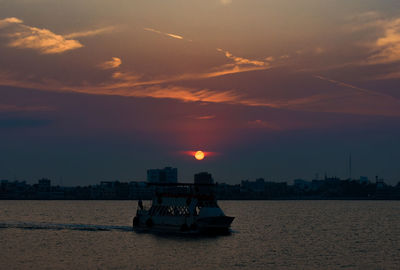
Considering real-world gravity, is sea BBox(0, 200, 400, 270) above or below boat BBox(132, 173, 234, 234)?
below

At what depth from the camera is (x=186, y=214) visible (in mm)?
89625

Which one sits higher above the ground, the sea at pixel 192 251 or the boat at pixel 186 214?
the boat at pixel 186 214

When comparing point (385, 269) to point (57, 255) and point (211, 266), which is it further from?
point (57, 255)

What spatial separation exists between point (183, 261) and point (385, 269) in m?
22.8

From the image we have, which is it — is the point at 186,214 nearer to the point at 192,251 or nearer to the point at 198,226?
the point at 198,226

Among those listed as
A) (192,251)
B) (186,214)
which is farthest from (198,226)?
(192,251)

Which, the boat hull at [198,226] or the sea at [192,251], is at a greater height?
the boat hull at [198,226]

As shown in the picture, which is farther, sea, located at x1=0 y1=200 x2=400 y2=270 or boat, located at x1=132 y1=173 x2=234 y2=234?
boat, located at x1=132 y1=173 x2=234 y2=234

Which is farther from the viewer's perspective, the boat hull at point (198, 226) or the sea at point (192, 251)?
the boat hull at point (198, 226)

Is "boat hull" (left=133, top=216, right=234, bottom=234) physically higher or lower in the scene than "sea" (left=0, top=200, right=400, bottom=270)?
higher

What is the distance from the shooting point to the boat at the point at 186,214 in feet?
288

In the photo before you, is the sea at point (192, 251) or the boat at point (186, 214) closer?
the sea at point (192, 251)

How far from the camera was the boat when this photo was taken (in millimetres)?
87750

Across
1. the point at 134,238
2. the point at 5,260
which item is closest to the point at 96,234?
the point at 134,238
